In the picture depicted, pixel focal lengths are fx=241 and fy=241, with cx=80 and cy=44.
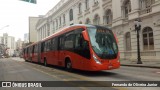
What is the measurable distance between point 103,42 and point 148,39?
1550 cm

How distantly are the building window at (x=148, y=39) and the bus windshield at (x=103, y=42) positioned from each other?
14.2 m

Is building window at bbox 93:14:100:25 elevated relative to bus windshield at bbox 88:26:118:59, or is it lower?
elevated

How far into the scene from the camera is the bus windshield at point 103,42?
537 inches

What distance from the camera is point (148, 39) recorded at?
28.0 m

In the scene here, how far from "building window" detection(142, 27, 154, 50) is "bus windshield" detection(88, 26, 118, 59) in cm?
1421

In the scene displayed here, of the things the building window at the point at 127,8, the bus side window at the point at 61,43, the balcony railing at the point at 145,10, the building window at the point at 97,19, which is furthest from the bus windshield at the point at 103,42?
the building window at the point at 97,19

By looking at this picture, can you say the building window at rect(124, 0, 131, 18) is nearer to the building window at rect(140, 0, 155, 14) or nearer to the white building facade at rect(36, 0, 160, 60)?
the white building facade at rect(36, 0, 160, 60)

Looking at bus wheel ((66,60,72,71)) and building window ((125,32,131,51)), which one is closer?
bus wheel ((66,60,72,71))

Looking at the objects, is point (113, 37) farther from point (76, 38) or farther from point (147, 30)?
point (147, 30)

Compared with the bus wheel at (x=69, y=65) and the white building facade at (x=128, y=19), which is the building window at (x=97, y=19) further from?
the bus wheel at (x=69, y=65)

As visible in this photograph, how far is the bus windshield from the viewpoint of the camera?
1363cm

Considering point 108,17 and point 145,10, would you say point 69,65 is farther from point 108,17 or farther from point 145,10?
point 108,17

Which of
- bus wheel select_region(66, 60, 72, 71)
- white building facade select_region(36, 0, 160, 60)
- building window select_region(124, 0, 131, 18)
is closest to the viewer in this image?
bus wheel select_region(66, 60, 72, 71)

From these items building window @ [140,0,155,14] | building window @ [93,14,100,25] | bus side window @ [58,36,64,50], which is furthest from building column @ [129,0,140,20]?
bus side window @ [58,36,64,50]
